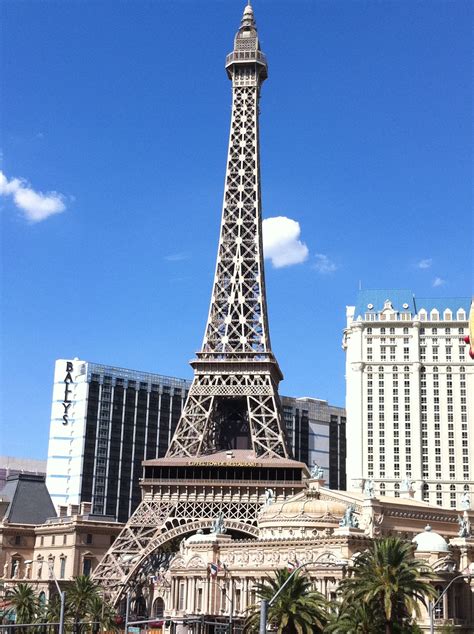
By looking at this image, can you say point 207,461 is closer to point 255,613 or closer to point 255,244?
point 255,244

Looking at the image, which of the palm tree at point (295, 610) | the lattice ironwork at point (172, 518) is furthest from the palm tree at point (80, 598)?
the lattice ironwork at point (172, 518)

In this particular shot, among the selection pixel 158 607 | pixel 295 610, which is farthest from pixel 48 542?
pixel 295 610

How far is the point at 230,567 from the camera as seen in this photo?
108688 millimetres

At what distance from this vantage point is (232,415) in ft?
494

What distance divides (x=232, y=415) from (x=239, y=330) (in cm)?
1391

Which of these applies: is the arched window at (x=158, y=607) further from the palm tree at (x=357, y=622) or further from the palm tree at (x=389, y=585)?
the palm tree at (x=357, y=622)

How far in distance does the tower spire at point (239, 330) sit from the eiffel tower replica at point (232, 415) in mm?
159

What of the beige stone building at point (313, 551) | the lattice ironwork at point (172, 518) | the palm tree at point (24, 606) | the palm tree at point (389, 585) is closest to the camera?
the palm tree at point (389, 585)

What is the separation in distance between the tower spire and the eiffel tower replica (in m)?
0.16

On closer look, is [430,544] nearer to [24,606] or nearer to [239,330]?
[24,606]

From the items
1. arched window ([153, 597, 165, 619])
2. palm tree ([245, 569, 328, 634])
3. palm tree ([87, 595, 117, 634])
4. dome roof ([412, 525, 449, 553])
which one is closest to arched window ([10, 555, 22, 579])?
arched window ([153, 597, 165, 619])

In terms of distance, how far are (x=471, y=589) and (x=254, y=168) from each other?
81.7 meters

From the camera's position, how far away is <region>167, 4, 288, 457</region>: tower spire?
139m

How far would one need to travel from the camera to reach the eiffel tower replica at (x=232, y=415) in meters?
130
